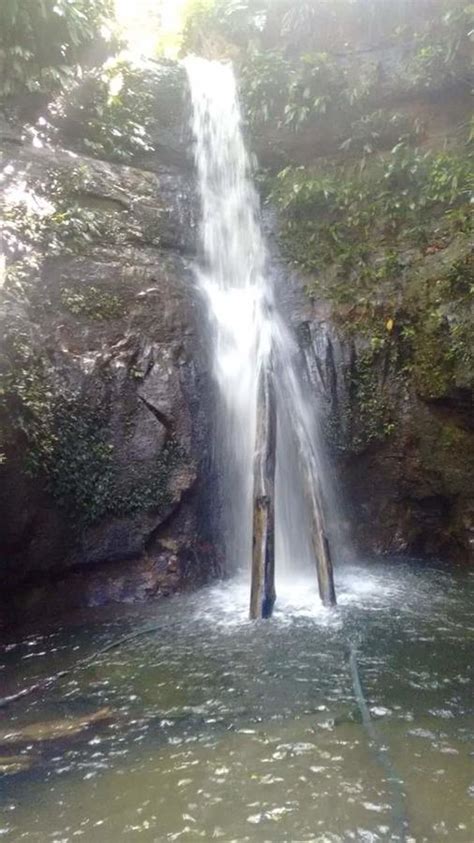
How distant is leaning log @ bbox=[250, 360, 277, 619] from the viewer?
18.7 feet

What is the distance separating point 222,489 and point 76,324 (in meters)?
2.85

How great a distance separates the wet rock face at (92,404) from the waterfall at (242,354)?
1.37 feet

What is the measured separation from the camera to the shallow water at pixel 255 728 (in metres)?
2.82

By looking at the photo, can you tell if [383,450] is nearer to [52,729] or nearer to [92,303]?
[92,303]

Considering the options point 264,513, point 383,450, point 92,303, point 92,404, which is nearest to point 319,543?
point 264,513

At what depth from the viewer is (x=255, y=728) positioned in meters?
3.69

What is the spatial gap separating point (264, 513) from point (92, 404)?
253 cm

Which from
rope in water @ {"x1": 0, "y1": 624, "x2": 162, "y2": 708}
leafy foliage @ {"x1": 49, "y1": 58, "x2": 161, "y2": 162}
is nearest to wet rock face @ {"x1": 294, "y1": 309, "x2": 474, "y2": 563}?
rope in water @ {"x1": 0, "y1": 624, "x2": 162, "y2": 708}

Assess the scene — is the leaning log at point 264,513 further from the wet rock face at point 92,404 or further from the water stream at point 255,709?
the wet rock face at point 92,404

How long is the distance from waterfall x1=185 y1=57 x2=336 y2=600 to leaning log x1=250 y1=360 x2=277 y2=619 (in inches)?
25.7

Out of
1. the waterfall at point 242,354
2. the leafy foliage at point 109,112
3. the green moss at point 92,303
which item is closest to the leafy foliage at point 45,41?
the leafy foliage at point 109,112

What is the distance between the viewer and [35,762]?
3469 millimetres

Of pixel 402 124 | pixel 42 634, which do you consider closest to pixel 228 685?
pixel 42 634

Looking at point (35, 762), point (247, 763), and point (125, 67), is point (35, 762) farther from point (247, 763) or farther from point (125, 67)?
point (125, 67)
